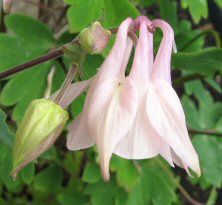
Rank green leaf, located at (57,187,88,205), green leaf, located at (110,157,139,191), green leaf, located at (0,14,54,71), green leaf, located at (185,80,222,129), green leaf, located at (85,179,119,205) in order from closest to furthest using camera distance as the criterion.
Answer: green leaf, located at (0,14,54,71), green leaf, located at (110,157,139,191), green leaf, located at (85,179,119,205), green leaf, located at (57,187,88,205), green leaf, located at (185,80,222,129)

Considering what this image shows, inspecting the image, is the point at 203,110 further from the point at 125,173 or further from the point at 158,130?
the point at 158,130

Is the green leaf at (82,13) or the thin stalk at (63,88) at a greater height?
the thin stalk at (63,88)

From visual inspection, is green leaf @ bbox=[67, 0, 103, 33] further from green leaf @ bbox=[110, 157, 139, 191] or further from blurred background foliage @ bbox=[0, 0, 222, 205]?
green leaf @ bbox=[110, 157, 139, 191]

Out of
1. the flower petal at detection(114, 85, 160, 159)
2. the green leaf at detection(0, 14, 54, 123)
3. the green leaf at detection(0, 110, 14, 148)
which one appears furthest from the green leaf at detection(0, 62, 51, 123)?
the flower petal at detection(114, 85, 160, 159)

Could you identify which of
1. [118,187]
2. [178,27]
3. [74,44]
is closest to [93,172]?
[118,187]

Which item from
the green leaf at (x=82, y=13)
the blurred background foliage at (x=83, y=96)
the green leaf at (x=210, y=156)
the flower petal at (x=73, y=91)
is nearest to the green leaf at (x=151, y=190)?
the blurred background foliage at (x=83, y=96)

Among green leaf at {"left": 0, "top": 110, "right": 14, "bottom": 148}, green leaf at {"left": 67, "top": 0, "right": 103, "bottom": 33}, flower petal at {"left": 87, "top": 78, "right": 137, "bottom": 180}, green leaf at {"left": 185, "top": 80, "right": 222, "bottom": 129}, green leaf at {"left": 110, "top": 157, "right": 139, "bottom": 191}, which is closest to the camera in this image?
flower petal at {"left": 87, "top": 78, "right": 137, "bottom": 180}

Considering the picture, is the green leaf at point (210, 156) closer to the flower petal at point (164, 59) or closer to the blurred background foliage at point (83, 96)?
the blurred background foliage at point (83, 96)

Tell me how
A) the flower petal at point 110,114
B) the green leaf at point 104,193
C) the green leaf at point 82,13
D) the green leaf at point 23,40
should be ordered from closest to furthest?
the flower petal at point 110,114 < the green leaf at point 82,13 < the green leaf at point 23,40 < the green leaf at point 104,193
